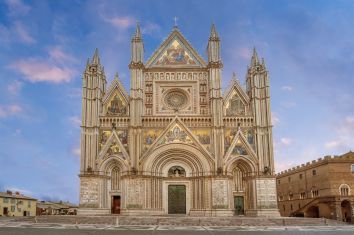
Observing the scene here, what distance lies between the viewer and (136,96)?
45.3 metres

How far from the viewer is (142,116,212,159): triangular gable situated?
4438 cm

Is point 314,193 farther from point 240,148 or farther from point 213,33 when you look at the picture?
point 213,33

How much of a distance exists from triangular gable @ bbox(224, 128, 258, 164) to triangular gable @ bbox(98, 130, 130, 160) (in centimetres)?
1104

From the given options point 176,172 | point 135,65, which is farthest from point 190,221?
point 135,65

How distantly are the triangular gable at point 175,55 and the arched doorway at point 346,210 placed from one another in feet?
83.0

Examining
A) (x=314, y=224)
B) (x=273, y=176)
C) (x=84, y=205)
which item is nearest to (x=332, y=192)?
(x=273, y=176)

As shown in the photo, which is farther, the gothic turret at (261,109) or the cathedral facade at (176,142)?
the gothic turret at (261,109)

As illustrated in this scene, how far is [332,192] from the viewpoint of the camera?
5200 cm

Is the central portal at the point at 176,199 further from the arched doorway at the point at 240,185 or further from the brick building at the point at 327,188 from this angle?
the brick building at the point at 327,188

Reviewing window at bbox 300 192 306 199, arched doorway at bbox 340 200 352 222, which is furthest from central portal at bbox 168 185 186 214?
window at bbox 300 192 306 199

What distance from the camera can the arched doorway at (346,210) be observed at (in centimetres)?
5179

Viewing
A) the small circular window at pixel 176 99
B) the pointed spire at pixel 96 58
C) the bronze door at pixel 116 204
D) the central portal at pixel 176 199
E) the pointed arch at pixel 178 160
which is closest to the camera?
the pointed arch at pixel 178 160

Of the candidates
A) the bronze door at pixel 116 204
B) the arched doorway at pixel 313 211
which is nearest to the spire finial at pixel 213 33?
the bronze door at pixel 116 204

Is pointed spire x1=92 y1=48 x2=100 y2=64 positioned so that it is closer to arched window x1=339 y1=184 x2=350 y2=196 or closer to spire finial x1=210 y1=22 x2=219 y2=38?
spire finial x1=210 y1=22 x2=219 y2=38
